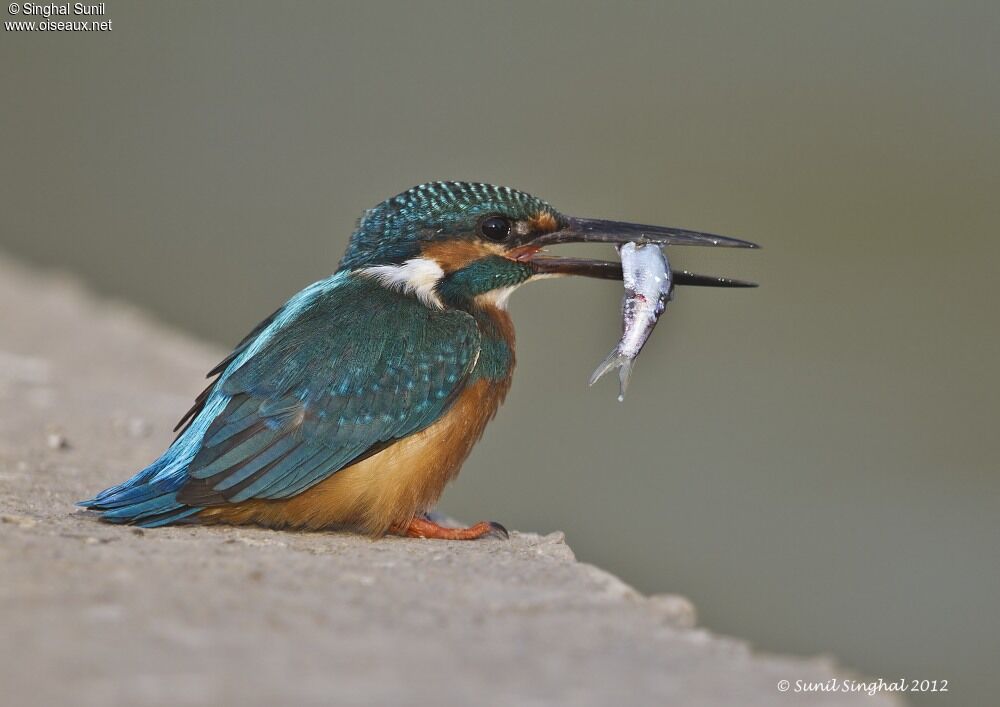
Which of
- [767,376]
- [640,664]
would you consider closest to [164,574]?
[640,664]

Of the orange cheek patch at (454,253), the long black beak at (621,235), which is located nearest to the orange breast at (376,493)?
the orange cheek patch at (454,253)

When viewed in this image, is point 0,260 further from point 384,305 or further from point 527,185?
point 384,305

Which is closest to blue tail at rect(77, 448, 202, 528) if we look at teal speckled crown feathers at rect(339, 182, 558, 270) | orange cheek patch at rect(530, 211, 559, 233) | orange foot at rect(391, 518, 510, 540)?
orange foot at rect(391, 518, 510, 540)

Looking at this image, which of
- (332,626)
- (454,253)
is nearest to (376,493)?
(454,253)

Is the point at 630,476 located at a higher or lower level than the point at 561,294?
lower

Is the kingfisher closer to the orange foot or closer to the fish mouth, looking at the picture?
the orange foot

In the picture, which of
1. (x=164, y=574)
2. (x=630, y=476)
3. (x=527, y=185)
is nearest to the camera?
(x=164, y=574)

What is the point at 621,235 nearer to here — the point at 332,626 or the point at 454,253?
the point at 454,253
